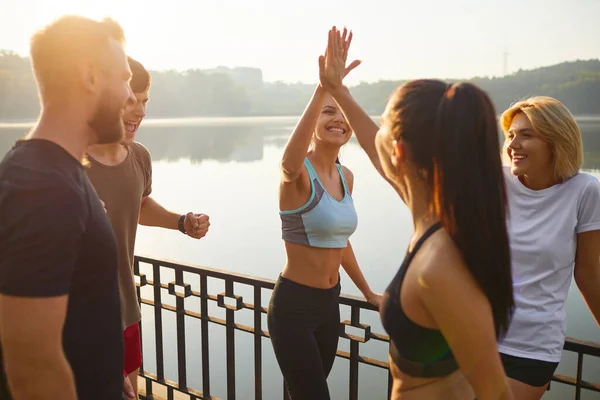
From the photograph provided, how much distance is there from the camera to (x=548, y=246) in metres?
1.91

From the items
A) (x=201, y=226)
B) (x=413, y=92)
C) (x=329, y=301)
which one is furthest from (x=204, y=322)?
(x=413, y=92)

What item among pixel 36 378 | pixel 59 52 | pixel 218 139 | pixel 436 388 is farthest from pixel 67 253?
pixel 218 139

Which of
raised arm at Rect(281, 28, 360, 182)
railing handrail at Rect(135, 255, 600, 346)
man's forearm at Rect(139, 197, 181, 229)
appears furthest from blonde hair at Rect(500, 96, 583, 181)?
man's forearm at Rect(139, 197, 181, 229)

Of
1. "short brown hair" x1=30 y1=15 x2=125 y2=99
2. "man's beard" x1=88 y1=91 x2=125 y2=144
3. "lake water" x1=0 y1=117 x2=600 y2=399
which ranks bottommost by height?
"lake water" x1=0 y1=117 x2=600 y2=399

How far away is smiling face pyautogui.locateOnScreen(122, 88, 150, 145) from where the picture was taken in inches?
85.7

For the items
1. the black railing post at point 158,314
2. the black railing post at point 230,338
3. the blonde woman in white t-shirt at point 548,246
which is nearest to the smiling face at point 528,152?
the blonde woman in white t-shirt at point 548,246

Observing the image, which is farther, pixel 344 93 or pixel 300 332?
pixel 300 332

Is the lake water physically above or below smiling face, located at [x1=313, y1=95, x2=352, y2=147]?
below

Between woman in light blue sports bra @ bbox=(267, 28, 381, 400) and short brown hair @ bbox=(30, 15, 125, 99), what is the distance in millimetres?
985

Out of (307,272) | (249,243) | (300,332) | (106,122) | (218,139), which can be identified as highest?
(106,122)

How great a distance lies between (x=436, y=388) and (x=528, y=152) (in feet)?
3.78

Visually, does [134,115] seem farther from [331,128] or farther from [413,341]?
[413,341]

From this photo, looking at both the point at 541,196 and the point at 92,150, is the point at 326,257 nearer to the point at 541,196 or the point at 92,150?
the point at 541,196

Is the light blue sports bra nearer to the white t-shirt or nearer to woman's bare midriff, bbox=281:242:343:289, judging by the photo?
woman's bare midriff, bbox=281:242:343:289
